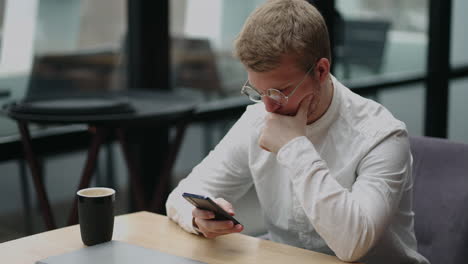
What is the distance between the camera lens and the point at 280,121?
153 cm

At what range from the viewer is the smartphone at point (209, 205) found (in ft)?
4.65

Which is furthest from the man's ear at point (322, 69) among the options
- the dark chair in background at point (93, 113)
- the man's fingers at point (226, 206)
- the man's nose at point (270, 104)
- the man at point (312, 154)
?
the dark chair in background at point (93, 113)

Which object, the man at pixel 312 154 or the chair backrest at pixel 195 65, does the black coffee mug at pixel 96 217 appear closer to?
the man at pixel 312 154

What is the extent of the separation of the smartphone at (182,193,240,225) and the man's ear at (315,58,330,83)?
1.24 ft

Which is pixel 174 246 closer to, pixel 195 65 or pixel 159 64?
pixel 159 64

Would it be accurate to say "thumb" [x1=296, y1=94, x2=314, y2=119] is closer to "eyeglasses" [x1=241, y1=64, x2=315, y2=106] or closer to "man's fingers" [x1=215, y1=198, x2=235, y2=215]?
"eyeglasses" [x1=241, y1=64, x2=315, y2=106]

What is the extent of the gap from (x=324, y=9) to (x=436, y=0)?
3.95 ft

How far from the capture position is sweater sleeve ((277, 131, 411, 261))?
55.8 inches

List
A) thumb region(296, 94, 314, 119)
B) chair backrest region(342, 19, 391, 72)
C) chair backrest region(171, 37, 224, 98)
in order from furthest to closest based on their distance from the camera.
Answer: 1. chair backrest region(342, 19, 391, 72)
2. chair backrest region(171, 37, 224, 98)
3. thumb region(296, 94, 314, 119)

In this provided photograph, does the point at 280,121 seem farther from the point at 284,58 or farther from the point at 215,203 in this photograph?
the point at 215,203

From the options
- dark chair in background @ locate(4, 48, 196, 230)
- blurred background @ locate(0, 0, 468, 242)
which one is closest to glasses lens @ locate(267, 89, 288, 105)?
dark chair in background @ locate(4, 48, 196, 230)

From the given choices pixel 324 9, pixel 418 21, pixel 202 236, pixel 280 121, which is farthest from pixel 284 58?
pixel 418 21

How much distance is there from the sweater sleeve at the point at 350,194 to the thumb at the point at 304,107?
0.23 feet

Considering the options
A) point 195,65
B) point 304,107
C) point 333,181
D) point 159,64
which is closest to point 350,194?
point 333,181
